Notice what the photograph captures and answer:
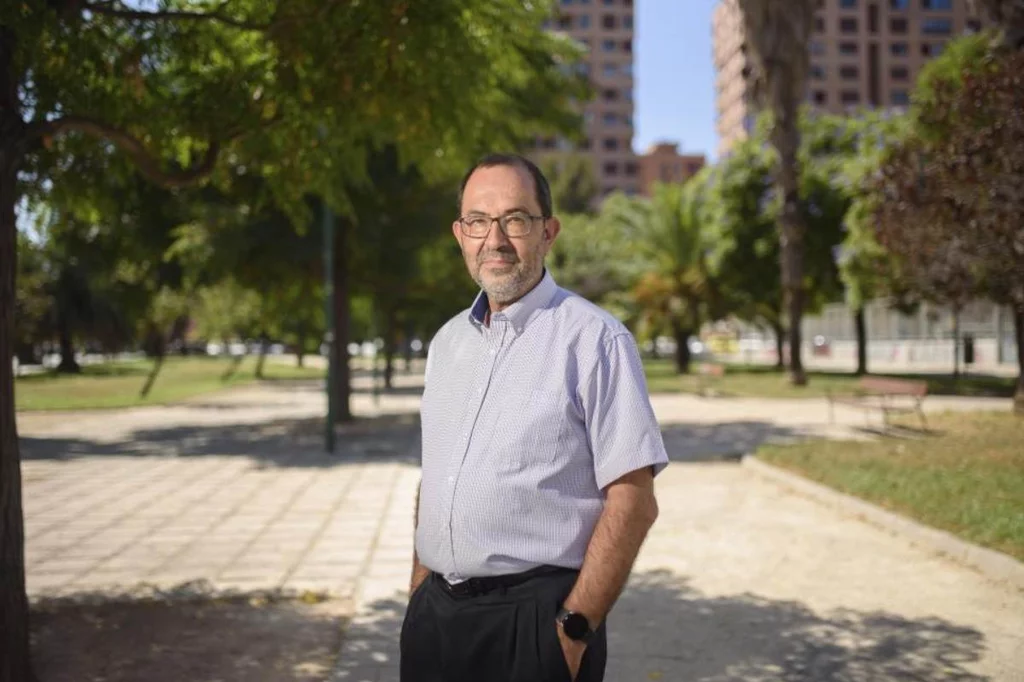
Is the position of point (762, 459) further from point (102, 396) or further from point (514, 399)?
point (102, 396)

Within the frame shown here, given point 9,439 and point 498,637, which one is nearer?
point 498,637

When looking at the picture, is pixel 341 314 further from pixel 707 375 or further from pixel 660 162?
pixel 660 162

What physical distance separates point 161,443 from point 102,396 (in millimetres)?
14102

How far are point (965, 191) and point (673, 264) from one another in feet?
77.1

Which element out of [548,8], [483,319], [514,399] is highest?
[548,8]

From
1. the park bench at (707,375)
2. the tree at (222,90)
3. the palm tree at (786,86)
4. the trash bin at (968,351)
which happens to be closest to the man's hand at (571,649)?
the tree at (222,90)

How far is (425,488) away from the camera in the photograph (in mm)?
2547

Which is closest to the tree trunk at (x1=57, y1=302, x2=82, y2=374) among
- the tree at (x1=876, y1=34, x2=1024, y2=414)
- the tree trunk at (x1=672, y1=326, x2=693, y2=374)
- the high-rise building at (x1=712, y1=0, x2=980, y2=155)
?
the tree trunk at (x1=672, y1=326, x2=693, y2=374)

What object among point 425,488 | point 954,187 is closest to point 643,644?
point 425,488

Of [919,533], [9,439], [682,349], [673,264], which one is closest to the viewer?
[9,439]

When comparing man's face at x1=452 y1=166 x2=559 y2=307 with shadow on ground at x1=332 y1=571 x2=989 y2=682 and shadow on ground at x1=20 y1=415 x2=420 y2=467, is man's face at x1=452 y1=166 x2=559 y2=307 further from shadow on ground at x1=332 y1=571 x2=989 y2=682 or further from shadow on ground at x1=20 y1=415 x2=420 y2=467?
shadow on ground at x1=20 y1=415 x2=420 y2=467

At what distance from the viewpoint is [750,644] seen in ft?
16.9

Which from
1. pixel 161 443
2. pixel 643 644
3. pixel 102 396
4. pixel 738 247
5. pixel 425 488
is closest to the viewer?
pixel 425 488

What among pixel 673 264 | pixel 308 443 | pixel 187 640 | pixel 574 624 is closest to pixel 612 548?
pixel 574 624
